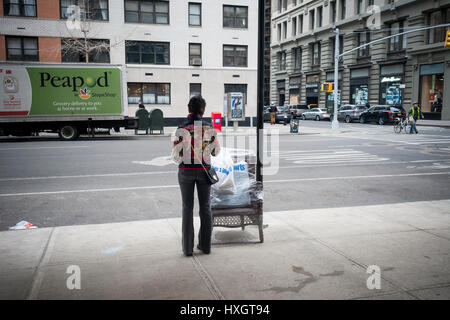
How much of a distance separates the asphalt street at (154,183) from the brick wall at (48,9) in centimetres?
1813

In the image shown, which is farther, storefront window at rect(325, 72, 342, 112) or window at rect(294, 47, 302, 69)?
window at rect(294, 47, 302, 69)

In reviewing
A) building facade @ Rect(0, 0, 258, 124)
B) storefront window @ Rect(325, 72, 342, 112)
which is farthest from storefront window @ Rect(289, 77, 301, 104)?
building facade @ Rect(0, 0, 258, 124)

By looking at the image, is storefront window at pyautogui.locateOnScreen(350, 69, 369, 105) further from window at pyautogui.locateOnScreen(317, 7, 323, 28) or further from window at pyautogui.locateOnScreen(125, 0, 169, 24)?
window at pyautogui.locateOnScreen(125, 0, 169, 24)

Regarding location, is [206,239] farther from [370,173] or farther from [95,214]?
[370,173]

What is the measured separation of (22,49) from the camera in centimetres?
2902

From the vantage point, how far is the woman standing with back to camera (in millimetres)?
4332

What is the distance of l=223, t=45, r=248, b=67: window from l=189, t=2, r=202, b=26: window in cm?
292

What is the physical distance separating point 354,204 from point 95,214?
175 inches

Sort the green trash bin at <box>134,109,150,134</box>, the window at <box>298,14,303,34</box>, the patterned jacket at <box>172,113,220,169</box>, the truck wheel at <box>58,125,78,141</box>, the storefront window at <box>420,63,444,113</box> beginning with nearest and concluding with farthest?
the patterned jacket at <box>172,113,220,169</box>, the truck wheel at <box>58,125,78,141</box>, the green trash bin at <box>134,109,150,134</box>, the storefront window at <box>420,63,444,113</box>, the window at <box>298,14,303,34</box>

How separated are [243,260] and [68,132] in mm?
18143

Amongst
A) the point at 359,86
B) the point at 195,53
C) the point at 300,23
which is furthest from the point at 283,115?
the point at 300,23

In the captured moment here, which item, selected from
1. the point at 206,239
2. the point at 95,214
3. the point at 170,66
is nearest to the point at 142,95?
the point at 170,66

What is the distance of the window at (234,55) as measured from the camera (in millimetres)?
32719
